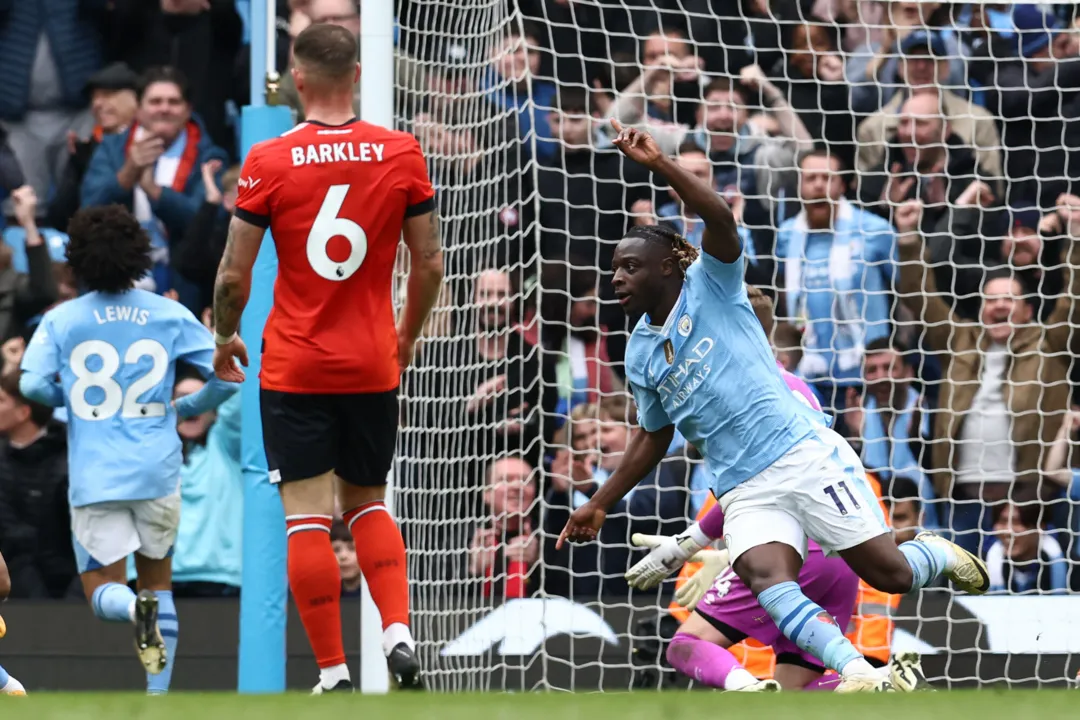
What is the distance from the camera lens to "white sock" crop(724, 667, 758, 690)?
5.78 metres

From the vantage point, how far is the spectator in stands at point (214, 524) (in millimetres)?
8336

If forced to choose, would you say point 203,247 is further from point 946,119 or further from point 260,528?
point 946,119

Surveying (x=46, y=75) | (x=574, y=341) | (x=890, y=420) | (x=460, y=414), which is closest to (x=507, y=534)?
(x=460, y=414)

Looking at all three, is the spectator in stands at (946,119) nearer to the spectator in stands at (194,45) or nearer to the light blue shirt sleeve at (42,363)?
the spectator in stands at (194,45)

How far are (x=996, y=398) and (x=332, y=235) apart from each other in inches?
166

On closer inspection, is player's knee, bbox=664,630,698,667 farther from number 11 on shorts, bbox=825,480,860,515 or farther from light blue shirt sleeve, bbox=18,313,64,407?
light blue shirt sleeve, bbox=18,313,64,407

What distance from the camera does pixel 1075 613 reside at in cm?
736

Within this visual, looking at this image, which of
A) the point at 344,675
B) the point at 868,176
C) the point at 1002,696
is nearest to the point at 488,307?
the point at 868,176

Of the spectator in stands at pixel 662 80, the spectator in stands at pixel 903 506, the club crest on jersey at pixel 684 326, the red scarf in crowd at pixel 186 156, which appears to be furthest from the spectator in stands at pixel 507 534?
the club crest on jersey at pixel 684 326

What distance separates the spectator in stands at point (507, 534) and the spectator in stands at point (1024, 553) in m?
2.13

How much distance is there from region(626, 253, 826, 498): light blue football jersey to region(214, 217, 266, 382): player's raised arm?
1236 millimetres

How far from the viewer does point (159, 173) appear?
8906 millimetres

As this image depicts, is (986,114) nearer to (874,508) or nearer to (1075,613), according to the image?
(1075,613)

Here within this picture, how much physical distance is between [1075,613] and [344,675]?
3735 millimetres
